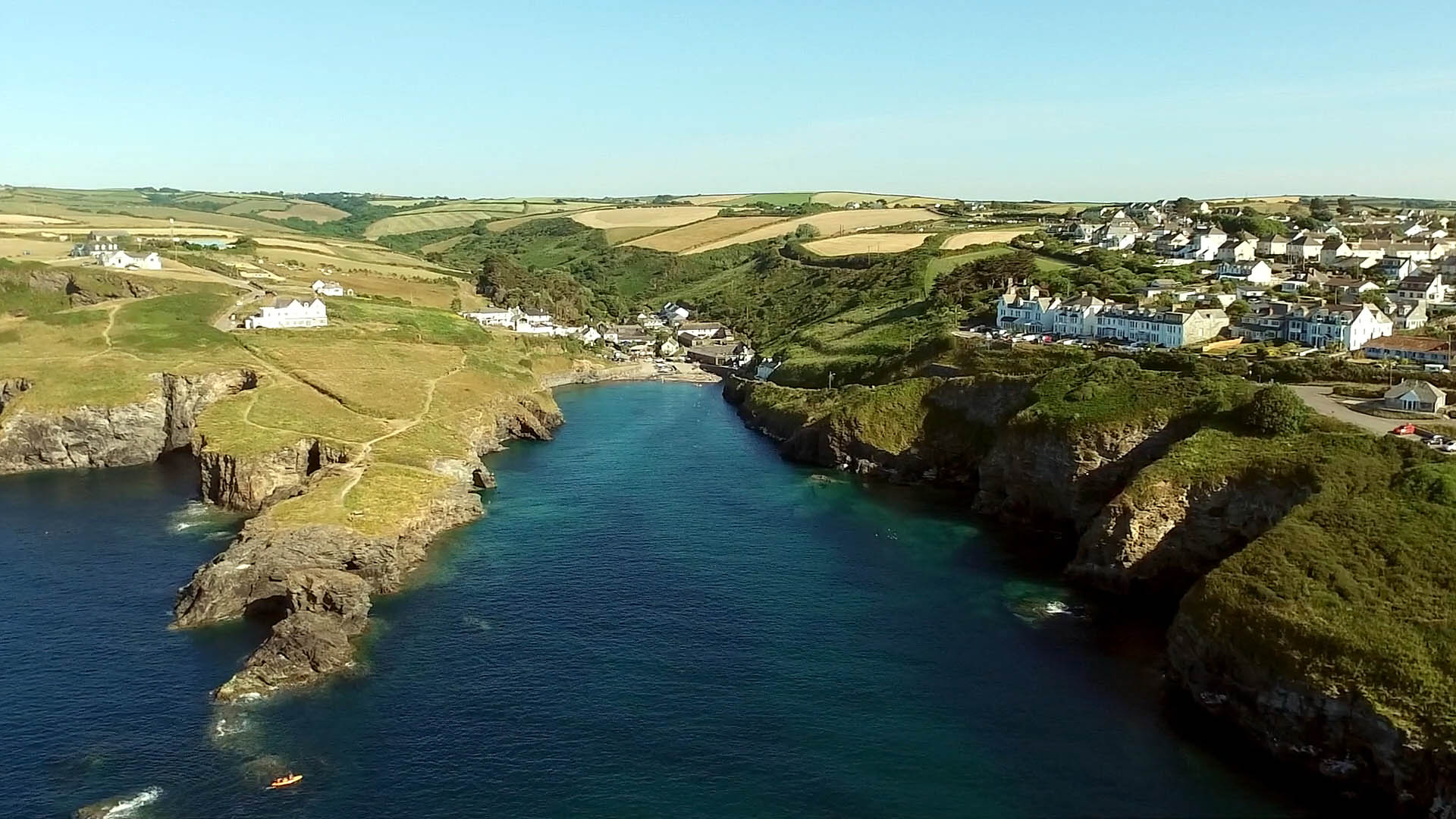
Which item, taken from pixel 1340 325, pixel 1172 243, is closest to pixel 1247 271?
pixel 1172 243

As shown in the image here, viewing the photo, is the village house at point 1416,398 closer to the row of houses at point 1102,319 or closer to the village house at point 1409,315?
the row of houses at point 1102,319

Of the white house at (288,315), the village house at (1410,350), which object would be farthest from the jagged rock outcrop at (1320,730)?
the white house at (288,315)

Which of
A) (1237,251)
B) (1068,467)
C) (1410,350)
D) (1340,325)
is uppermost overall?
(1237,251)

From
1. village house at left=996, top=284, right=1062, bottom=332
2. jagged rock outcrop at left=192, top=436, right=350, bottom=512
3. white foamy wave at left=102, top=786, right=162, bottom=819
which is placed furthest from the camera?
village house at left=996, top=284, right=1062, bottom=332

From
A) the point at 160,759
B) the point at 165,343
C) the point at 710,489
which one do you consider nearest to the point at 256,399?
the point at 165,343

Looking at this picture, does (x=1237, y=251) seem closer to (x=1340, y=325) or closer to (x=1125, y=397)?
(x=1340, y=325)

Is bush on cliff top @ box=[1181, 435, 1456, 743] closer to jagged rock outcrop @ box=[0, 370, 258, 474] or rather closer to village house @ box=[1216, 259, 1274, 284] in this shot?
village house @ box=[1216, 259, 1274, 284]

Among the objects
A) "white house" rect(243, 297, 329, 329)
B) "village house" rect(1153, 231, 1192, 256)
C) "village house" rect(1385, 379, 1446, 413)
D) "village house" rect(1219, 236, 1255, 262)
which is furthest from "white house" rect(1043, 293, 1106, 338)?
"white house" rect(243, 297, 329, 329)

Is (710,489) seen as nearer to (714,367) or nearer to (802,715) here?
(802,715)
